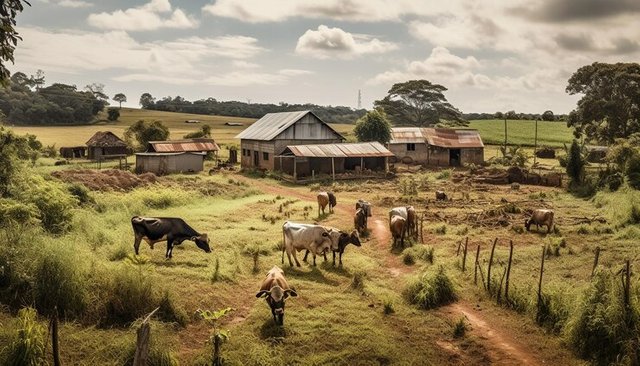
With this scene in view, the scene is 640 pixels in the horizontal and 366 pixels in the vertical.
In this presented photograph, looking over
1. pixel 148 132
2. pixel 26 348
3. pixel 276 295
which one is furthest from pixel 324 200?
pixel 148 132

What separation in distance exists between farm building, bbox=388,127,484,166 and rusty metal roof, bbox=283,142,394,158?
10.2 m

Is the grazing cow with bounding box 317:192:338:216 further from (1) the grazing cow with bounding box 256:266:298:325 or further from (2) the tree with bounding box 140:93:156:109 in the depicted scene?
(2) the tree with bounding box 140:93:156:109

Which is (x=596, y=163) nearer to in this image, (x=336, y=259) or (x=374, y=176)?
(x=374, y=176)

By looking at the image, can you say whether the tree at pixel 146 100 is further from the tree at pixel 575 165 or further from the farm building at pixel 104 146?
the tree at pixel 575 165

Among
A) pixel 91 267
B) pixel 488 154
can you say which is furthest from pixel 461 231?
pixel 488 154

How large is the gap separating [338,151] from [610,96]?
23.9 m

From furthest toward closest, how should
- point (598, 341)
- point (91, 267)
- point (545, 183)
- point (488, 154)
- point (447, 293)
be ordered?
point (488, 154) → point (545, 183) → point (447, 293) → point (91, 267) → point (598, 341)

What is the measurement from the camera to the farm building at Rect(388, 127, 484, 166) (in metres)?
51.2

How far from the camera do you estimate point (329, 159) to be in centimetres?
4144

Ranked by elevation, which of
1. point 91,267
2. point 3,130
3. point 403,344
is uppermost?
point 3,130

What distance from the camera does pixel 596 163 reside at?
4931cm

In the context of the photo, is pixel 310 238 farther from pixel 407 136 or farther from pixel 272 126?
pixel 407 136

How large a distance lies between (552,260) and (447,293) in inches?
209

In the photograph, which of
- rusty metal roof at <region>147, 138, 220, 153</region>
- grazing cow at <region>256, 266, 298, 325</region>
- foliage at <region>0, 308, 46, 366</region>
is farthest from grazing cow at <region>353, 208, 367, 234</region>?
rusty metal roof at <region>147, 138, 220, 153</region>
